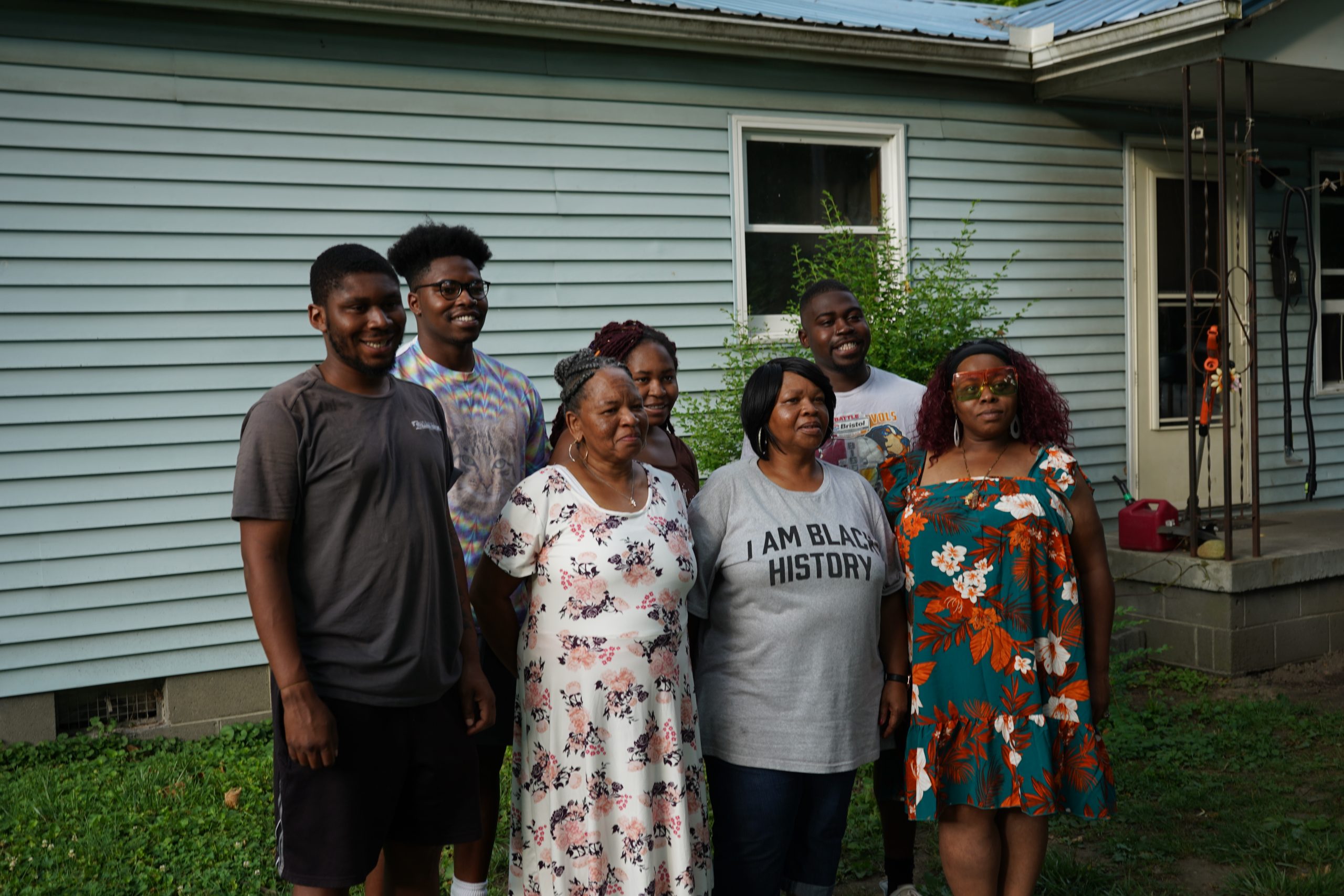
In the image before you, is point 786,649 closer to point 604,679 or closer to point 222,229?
point 604,679

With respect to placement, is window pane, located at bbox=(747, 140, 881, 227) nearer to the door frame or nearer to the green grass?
the door frame

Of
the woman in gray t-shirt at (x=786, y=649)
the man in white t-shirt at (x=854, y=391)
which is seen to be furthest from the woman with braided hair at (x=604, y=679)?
the man in white t-shirt at (x=854, y=391)

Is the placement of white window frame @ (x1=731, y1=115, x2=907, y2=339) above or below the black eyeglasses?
above

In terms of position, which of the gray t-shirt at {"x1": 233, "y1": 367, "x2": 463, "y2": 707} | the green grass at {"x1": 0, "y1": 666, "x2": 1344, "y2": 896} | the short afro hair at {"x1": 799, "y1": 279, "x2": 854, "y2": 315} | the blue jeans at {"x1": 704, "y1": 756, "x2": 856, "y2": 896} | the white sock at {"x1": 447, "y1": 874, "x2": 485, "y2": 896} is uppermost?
the short afro hair at {"x1": 799, "y1": 279, "x2": 854, "y2": 315}

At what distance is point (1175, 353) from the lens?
863cm

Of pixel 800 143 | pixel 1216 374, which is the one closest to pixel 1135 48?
pixel 800 143

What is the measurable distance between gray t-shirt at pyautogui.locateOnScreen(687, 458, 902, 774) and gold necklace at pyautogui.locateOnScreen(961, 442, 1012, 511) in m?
0.28

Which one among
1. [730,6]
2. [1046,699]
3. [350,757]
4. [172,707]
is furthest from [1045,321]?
[350,757]

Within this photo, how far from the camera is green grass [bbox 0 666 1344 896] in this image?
155 inches

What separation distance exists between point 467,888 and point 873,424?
1830 millimetres

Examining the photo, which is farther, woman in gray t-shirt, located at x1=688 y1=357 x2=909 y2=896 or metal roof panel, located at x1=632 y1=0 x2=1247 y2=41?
metal roof panel, located at x1=632 y1=0 x2=1247 y2=41

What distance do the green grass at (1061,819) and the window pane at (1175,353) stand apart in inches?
127

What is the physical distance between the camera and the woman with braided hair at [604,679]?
2695mm

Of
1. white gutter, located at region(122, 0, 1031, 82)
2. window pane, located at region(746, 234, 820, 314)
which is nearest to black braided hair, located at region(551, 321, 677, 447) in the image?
white gutter, located at region(122, 0, 1031, 82)
